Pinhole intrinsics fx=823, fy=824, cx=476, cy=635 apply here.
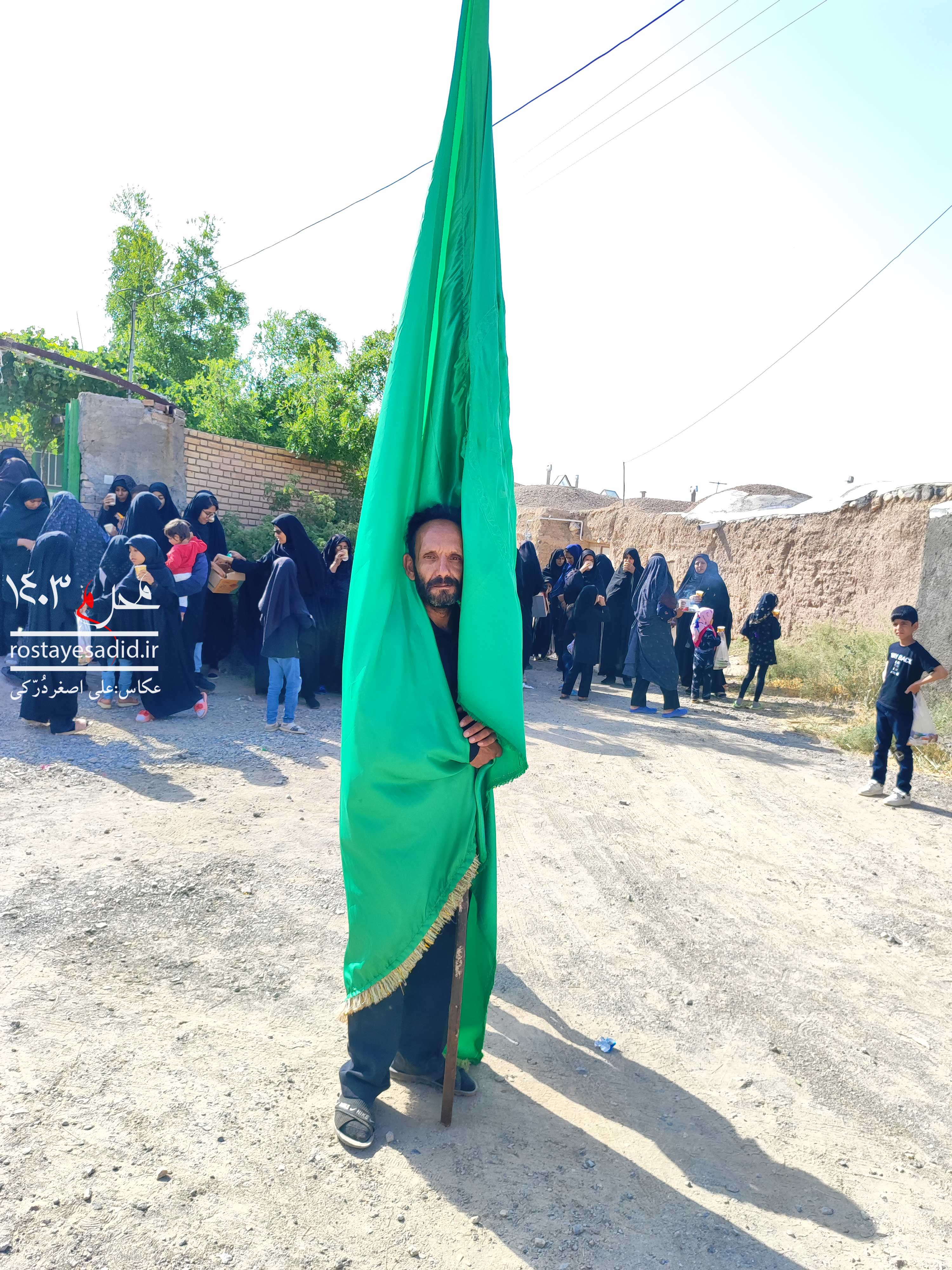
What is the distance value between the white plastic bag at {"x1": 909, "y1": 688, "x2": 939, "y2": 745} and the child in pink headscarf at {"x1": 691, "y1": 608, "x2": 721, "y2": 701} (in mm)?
3727

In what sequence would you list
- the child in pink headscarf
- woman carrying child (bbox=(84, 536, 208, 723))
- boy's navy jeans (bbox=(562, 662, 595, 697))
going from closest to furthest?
woman carrying child (bbox=(84, 536, 208, 723))
boy's navy jeans (bbox=(562, 662, 595, 697))
the child in pink headscarf

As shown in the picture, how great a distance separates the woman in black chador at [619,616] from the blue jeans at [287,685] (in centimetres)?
473

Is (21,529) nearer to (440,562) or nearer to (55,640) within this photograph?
(55,640)

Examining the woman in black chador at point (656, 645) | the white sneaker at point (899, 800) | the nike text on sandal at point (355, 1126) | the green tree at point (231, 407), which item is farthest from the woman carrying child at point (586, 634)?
the green tree at point (231, 407)

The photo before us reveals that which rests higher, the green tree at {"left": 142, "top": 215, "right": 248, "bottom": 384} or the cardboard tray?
the green tree at {"left": 142, "top": 215, "right": 248, "bottom": 384}

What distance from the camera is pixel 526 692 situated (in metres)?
9.88

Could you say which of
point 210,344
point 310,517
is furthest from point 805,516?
point 210,344

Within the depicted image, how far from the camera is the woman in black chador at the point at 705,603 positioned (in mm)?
10086

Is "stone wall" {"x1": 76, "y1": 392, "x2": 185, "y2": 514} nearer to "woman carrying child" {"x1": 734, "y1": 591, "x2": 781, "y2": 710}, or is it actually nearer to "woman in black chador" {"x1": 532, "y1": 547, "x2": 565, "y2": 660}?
"woman in black chador" {"x1": 532, "y1": 547, "x2": 565, "y2": 660}

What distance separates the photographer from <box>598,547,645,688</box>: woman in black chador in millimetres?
10805

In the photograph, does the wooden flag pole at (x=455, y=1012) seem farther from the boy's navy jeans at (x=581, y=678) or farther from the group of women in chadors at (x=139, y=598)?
the boy's navy jeans at (x=581, y=678)

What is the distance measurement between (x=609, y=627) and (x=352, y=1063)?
9521mm

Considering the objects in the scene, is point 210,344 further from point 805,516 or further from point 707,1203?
point 707,1203

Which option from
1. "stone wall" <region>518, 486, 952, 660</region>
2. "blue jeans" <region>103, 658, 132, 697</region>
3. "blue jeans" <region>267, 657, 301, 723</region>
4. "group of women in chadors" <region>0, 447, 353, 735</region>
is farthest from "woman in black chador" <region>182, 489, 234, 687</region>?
"stone wall" <region>518, 486, 952, 660</region>
